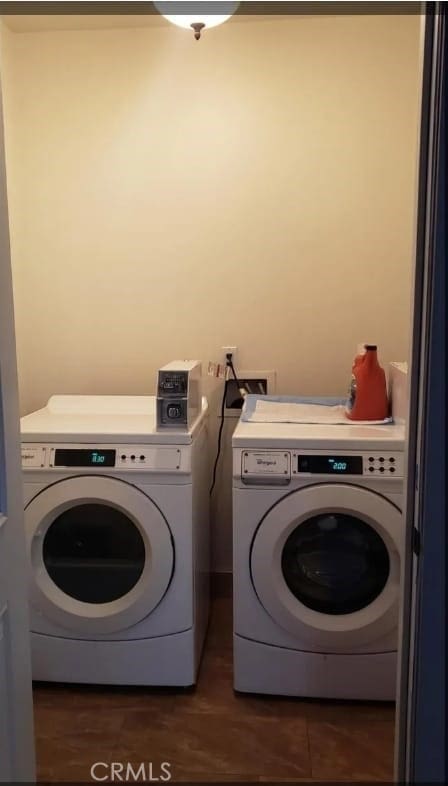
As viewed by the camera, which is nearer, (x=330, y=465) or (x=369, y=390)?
(x=330, y=465)

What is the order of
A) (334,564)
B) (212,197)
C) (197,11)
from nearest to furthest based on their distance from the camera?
1. (197,11)
2. (334,564)
3. (212,197)

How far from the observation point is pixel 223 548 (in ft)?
9.07

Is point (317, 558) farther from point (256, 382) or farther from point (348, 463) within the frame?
point (256, 382)

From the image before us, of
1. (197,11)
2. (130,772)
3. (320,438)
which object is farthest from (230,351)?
(130,772)

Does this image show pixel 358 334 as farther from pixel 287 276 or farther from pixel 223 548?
pixel 223 548

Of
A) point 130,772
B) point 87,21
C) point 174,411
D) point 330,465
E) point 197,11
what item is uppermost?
point 87,21

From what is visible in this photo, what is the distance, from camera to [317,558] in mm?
2051

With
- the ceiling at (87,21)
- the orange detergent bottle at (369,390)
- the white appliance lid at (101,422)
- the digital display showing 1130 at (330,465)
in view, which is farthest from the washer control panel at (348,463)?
the ceiling at (87,21)

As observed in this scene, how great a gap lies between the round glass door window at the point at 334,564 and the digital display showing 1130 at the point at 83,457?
2.04 feet

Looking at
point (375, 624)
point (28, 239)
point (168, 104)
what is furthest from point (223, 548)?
point (168, 104)

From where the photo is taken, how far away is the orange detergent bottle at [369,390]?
2.17m

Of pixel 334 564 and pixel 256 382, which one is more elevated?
pixel 256 382

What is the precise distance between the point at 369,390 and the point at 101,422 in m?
0.92

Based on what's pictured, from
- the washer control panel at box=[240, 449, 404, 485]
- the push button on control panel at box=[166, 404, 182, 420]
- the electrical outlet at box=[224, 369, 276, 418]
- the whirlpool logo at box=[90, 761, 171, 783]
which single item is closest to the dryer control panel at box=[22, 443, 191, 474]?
the push button on control panel at box=[166, 404, 182, 420]
